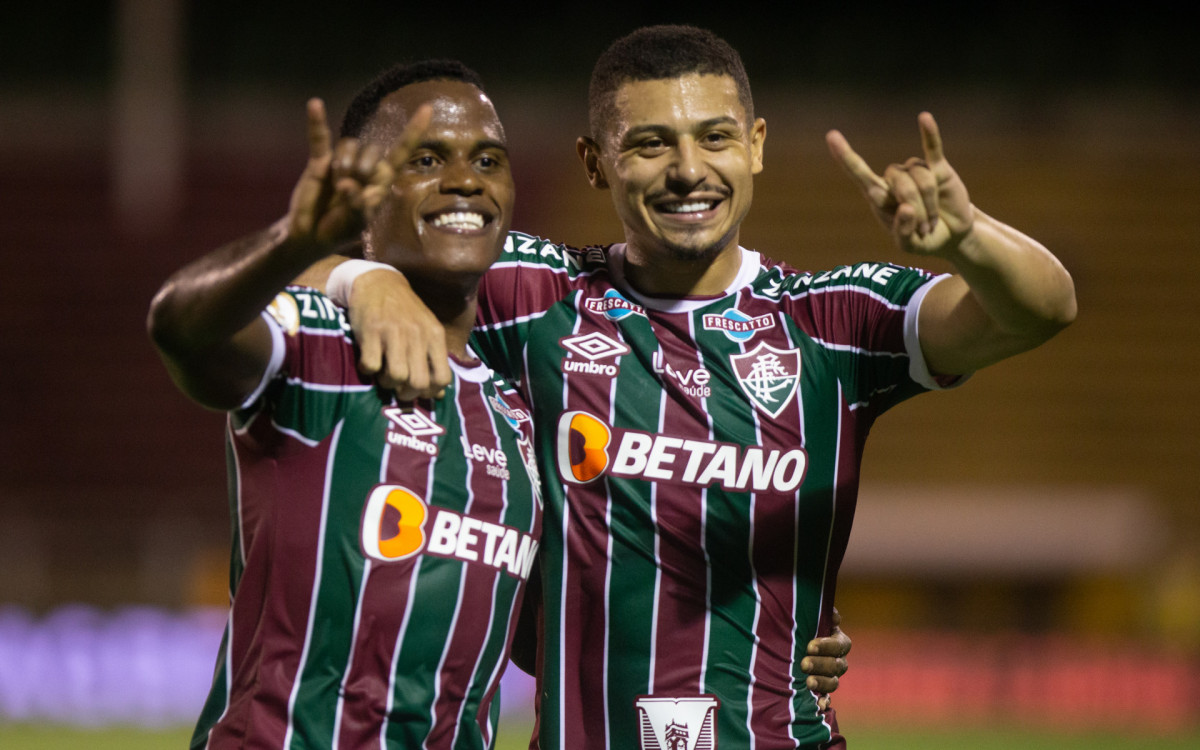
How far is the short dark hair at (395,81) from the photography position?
10.1 ft

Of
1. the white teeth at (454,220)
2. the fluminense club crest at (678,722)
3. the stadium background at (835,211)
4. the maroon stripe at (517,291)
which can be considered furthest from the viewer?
the stadium background at (835,211)

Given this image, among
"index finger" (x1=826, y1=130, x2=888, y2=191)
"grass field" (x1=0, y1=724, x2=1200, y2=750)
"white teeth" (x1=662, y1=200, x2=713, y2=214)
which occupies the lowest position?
"grass field" (x1=0, y1=724, x2=1200, y2=750)

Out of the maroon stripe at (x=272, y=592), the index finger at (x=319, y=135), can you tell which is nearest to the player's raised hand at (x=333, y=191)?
the index finger at (x=319, y=135)

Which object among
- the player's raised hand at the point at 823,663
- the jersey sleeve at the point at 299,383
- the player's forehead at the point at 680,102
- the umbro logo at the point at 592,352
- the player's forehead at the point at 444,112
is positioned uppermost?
the player's forehead at the point at 680,102

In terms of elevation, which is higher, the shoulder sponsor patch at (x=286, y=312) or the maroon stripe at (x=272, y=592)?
the shoulder sponsor patch at (x=286, y=312)

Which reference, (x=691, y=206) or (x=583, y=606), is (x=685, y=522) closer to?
(x=583, y=606)

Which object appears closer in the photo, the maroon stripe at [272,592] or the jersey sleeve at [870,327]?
the maroon stripe at [272,592]

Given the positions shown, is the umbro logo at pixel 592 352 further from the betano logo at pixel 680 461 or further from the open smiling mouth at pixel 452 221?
the open smiling mouth at pixel 452 221

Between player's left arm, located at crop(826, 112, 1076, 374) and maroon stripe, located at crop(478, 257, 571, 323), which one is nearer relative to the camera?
player's left arm, located at crop(826, 112, 1076, 374)

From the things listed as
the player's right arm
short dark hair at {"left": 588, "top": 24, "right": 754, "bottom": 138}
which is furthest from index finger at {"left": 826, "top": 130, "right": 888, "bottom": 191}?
the player's right arm

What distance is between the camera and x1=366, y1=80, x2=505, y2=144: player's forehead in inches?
116

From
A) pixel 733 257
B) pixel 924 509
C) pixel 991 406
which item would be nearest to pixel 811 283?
pixel 733 257

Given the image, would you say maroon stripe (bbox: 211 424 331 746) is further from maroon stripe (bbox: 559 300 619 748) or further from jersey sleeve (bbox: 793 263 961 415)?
jersey sleeve (bbox: 793 263 961 415)

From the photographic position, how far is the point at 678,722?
3152 millimetres
